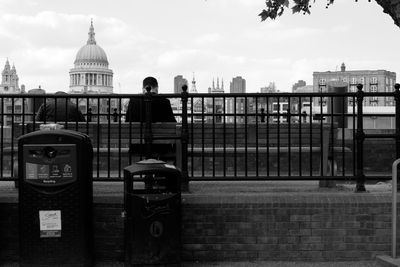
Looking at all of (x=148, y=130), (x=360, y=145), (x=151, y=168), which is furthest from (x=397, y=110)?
(x=151, y=168)

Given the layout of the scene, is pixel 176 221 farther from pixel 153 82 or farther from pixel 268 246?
pixel 153 82

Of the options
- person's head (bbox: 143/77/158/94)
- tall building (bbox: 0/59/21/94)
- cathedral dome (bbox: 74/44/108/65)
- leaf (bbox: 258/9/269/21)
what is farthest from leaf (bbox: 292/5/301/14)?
tall building (bbox: 0/59/21/94)

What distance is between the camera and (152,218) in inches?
225

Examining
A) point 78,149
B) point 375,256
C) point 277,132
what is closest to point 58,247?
point 78,149

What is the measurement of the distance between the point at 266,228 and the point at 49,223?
2.20 m

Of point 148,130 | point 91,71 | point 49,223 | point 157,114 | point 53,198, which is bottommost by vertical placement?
point 49,223

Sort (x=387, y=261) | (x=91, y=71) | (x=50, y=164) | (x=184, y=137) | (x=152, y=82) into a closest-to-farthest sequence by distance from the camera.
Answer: (x=50, y=164) < (x=387, y=261) < (x=184, y=137) < (x=152, y=82) < (x=91, y=71)

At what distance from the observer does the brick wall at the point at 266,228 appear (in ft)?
20.7

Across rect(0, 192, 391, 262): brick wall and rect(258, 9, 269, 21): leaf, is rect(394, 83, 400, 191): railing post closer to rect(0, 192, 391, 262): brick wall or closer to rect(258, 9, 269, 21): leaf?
rect(0, 192, 391, 262): brick wall

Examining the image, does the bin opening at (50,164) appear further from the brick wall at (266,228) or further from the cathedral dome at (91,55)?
the cathedral dome at (91,55)

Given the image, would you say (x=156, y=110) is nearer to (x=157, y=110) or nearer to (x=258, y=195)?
(x=157, y=110)

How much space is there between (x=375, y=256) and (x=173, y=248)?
2170 millimetres

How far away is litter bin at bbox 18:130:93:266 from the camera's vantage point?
225 inches

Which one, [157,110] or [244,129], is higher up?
[157,110]
